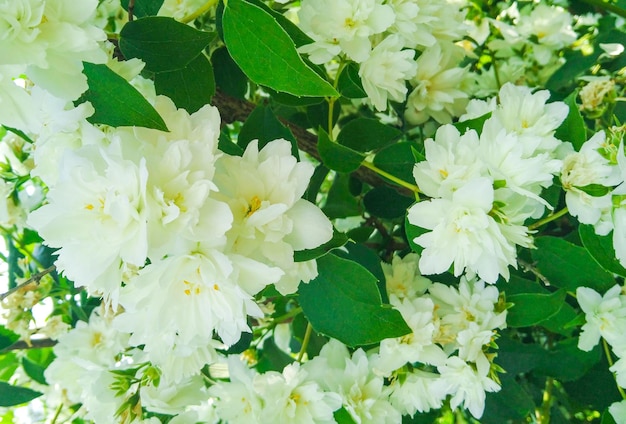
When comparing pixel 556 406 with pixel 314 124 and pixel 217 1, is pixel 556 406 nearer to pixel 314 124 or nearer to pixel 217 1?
pixel 314 124

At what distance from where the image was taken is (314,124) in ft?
3.03

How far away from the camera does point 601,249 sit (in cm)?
74

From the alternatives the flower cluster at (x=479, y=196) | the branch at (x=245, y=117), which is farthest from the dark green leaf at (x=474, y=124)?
the branch at (x=245, y=117)

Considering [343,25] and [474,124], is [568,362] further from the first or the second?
[343,25]

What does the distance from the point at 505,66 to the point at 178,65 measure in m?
0.74

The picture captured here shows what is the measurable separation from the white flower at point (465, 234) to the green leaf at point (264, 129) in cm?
17

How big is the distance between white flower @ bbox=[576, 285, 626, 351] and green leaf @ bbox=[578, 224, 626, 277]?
58 millimetres

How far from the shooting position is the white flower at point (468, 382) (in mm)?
753

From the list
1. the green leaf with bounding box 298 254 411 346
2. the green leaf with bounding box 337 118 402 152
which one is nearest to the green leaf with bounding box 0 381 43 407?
the green leaf with bounding box 298 254 411 346

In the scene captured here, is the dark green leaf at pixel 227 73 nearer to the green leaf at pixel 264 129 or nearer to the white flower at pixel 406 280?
the green leaf at pixel 264 129

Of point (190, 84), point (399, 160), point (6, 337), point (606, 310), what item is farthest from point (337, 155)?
point (6, 337)

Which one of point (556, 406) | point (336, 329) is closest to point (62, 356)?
point (336, 329)

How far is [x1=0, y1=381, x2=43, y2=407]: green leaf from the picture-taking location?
0.98 meters

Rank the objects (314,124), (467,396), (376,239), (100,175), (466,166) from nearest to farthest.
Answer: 1. (100,175)
2. (466,166)
3. (467,396)
4. (314,124)
5. (376,239)
